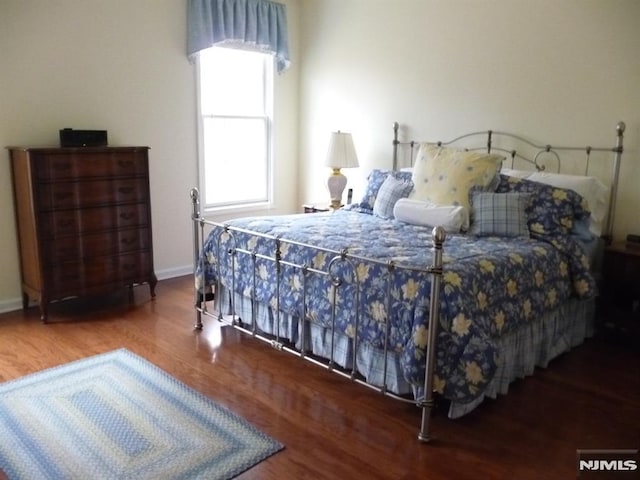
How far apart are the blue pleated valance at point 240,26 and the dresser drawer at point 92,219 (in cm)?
146

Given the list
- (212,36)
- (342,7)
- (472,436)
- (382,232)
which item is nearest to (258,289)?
(382,232)

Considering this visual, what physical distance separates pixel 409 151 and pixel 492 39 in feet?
3.55

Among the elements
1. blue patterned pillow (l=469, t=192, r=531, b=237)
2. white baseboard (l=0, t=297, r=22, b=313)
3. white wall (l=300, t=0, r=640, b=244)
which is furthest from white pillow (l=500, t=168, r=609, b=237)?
white baseboard (l=0, t=297, r=22, b=313)

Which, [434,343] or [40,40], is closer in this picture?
[434,343]

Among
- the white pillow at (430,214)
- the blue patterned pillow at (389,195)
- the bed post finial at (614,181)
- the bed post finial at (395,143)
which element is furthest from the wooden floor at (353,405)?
the bed post finial at (395,143)

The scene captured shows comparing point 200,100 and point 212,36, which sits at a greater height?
point 212,36

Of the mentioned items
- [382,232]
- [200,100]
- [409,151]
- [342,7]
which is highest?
[342,7]

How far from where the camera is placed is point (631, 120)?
3320 mm

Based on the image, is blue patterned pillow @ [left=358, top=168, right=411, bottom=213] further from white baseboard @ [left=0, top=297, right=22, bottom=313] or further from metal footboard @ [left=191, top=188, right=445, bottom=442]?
white baseboard @ [left=0, top=297, right=22, bottom=313]

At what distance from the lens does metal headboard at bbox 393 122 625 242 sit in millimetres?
3414

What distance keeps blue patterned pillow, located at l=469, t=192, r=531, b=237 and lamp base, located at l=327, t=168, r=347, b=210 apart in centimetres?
166

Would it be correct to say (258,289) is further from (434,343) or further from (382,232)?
(434,343)

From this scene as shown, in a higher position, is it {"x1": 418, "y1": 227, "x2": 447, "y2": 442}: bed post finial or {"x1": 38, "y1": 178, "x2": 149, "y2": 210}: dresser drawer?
{"x1": 38, "y1": 178, "x2": 149, "y2": 210}: dresser drawer

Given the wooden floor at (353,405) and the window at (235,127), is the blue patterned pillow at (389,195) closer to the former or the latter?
the wooden floor at (353,405)
